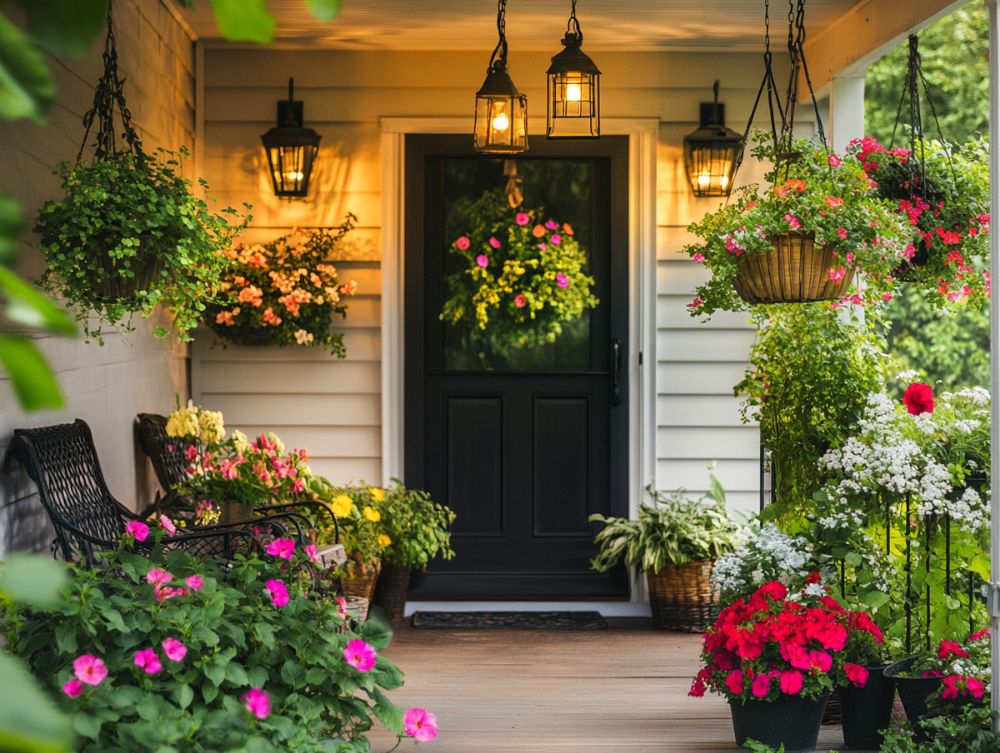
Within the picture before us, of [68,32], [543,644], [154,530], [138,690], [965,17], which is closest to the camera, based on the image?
[68,32]

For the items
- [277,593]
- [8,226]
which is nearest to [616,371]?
[277,593]

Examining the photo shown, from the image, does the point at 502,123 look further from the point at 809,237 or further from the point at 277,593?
the point at 277,593

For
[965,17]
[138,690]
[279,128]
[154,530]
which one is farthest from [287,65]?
[965,17]

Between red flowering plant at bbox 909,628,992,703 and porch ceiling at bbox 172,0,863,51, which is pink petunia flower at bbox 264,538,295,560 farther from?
porch ceiling at bbox 172,0,863,51

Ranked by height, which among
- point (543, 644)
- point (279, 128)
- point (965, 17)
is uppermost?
point (965, 17)

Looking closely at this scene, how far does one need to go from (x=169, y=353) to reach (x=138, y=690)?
123 inches

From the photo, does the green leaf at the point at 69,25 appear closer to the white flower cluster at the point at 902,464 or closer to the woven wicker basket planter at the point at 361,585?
the white flower cluster at the point at 902,464

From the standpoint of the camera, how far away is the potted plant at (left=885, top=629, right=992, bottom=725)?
3.48m

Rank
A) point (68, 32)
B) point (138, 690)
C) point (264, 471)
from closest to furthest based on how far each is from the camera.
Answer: point (68, 32), point (138, 690), point (264, 471)

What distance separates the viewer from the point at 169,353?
542 cm

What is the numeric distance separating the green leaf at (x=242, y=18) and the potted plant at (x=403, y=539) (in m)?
4.80

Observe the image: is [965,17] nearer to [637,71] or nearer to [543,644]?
[637,71]

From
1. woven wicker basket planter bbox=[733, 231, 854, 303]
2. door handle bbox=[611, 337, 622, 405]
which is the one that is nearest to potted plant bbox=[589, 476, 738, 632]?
door handle bbox=[611, 337, 622, 405]

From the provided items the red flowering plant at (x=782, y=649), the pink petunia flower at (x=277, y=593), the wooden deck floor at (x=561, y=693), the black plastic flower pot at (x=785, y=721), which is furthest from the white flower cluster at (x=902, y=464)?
the pink petunia flower at (x=277, y=593)
